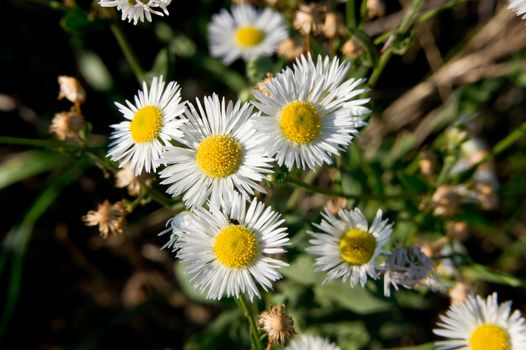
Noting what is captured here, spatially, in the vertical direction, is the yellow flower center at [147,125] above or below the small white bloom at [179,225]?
above

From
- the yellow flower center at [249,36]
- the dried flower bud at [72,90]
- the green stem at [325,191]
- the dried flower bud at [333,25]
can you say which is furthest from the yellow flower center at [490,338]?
the yellow flower center at [249,36]

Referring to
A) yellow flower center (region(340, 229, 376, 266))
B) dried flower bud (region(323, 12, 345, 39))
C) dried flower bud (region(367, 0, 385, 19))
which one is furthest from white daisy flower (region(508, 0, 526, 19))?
yellow flower center (region(340, 229, 376, 266))

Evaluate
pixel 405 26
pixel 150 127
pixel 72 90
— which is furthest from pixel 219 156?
pixel 405 26

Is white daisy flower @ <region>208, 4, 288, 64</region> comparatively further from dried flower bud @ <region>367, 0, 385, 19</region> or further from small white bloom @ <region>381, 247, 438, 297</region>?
small white bloom @ <region>381, 247, 438, 297</region>

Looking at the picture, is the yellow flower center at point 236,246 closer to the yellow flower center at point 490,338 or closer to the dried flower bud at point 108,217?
the dried flower bud at point 108,217

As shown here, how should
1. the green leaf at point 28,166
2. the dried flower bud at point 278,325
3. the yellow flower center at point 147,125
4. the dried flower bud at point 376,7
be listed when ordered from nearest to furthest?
the dried flower bud at point 278,325, the yellow flower center at point 147,125, the dried flower bud at point 376,7, the green leaf at point 28,166

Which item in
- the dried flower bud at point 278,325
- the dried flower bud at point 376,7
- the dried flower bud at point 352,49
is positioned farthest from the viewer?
the dried flower bud at point 376,7

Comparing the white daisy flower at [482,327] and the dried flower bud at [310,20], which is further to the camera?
the dried flower bud at [310,20]

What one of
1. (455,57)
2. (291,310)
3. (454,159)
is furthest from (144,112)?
(455,57)
